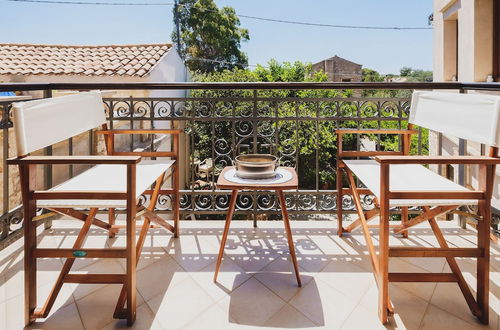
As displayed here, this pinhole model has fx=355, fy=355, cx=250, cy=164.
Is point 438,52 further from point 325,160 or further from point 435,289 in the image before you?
point 435,289

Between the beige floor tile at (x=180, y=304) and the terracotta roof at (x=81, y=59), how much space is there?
9.19 meters

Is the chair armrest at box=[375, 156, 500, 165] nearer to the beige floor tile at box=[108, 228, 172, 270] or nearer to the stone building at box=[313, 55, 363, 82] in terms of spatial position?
the beige floor tile at box=[108, 228, 172, 270]

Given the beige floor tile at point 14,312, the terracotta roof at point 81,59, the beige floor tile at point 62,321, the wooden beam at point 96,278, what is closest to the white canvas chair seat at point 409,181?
the wooden beam at point 96,278

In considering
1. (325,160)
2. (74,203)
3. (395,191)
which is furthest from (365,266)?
(325,160)

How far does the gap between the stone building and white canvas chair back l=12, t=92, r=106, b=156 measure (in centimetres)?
2663

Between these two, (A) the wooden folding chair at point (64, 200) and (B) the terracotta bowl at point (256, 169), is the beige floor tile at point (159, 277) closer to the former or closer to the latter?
(A) the wooden folding chair at point (64, 200)

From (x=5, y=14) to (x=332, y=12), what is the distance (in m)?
24.8

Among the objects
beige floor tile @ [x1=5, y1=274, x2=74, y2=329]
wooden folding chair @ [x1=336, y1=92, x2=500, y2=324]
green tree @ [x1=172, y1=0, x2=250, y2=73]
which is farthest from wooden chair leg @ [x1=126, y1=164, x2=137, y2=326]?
green tree @ [x1=172, y1=0, x2=250, y2=73]

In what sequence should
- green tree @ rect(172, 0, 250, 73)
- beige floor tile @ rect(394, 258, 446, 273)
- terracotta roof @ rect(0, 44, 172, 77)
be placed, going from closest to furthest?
1. beige floor tile @ rect(394, 258, 446, 273)
2. terracotta roof @ rect(0, 44, 172, 77)
3. green tree @ rect(172, 0, 250, 73)

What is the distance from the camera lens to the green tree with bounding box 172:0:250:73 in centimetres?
2559

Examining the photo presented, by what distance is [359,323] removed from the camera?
4.96 ft

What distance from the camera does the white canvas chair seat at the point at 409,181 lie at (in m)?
1.53

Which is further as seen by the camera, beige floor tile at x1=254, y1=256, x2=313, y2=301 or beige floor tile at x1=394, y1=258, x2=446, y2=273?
beige floor tile at x1=394, y1=258, x2=446, y2=273

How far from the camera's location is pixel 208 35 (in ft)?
84.4
